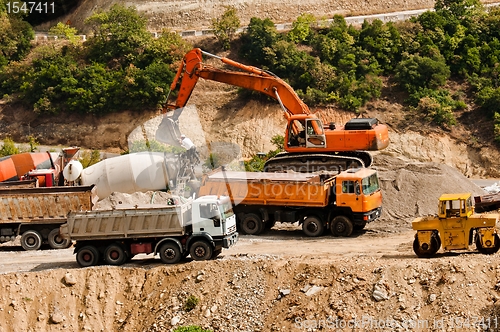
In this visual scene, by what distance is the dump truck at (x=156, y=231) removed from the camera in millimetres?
26859

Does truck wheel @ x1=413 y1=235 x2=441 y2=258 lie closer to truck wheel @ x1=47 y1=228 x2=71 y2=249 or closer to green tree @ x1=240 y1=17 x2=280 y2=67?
truck wheel @ x1=47 y1=228 x2=71 y2=249

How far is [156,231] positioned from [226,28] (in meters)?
31.5

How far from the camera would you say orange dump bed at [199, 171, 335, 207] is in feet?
100

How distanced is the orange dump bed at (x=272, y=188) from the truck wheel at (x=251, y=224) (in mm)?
539

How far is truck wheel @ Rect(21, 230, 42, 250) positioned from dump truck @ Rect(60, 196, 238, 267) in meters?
4.11

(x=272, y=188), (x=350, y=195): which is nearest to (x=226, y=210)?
(x=272, y=188)

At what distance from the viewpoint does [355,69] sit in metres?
52.2

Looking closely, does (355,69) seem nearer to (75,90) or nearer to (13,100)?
(75,90)

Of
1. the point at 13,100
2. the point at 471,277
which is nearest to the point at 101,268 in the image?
the point at 471,277

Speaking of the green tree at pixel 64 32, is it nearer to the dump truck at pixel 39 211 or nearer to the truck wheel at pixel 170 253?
the dump truck at pixel 39 211

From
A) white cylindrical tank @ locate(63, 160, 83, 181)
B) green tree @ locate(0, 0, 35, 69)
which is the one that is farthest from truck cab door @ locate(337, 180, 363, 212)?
green tree @ locate(0, 0, 35, 69)

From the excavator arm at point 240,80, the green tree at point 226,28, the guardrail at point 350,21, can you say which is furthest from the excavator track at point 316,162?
the guardrail at point 350,21

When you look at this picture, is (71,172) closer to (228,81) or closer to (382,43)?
(228,81)

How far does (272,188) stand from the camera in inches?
1227
